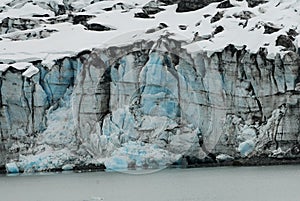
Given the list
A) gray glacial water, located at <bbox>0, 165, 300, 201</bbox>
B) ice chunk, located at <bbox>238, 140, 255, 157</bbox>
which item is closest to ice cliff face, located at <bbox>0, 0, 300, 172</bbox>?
ice chunk, located at <bbox>238, 140, 255, 157</bbox>

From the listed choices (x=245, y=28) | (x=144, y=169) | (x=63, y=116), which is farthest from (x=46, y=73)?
(x=245, y=28)

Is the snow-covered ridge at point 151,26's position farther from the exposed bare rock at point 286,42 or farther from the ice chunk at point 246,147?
the ice chunk at point 246,147

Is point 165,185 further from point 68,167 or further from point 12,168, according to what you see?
point 12,168

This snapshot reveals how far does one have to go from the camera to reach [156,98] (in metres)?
16.5

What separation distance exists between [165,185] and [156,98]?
10.1 ft

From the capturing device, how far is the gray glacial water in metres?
12.5

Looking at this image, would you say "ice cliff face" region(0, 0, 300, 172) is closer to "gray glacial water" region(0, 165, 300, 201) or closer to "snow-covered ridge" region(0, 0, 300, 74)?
"snow-covered ridge" region(0, 0, 300, 74)

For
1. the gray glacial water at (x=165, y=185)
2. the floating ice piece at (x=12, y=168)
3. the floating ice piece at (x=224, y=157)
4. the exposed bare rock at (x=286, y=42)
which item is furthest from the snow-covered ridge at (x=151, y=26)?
the gray glacial water at (x=165, y=185)

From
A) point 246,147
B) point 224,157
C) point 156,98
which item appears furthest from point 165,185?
point 156,98

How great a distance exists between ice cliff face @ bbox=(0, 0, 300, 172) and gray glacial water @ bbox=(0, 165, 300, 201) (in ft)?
1.94

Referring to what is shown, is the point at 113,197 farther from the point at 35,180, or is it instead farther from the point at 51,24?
the point at 51,24

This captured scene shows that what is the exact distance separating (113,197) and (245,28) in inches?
281

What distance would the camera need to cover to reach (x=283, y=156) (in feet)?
52.6

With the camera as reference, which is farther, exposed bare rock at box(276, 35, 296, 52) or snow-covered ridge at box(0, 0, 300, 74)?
snow-covered ridge at box(0, 0, 300, 74)
